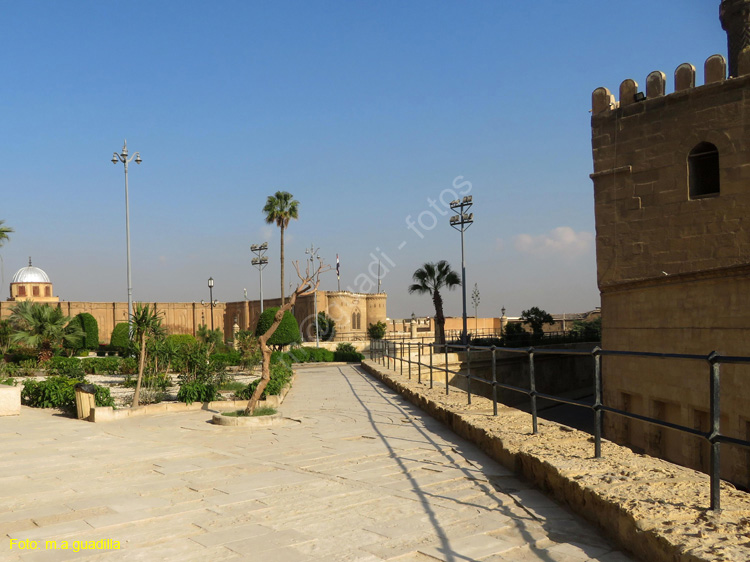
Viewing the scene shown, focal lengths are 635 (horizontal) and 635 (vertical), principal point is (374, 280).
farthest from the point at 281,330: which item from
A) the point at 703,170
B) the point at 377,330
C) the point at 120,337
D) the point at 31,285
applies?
the point at 31,285

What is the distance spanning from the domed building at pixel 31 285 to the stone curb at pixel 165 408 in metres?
59.0

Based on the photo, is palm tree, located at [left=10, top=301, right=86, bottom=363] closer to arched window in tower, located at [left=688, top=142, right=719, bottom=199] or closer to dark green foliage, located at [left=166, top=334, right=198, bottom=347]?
dark green foliage, located at [left=166, top=334, right=198, bottom=347]

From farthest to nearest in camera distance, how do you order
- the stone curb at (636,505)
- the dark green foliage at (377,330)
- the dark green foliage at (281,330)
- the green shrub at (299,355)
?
the dark green foliage at (377,330) < the dark green foliage at (281,330) < the green shrub at (299,355) < the stone curb at (636,505)

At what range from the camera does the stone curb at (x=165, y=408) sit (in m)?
10.4

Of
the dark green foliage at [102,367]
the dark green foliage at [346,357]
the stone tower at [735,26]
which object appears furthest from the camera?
the dark green foliage at [346,357]

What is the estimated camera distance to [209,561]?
350 cm

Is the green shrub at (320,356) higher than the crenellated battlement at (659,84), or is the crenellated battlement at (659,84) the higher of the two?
the crenellated battlement at (659,84)

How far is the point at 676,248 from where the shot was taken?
1432 centimetres

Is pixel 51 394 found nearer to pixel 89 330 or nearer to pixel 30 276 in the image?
pixel 89 330

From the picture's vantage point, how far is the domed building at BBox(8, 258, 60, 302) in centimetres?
6450

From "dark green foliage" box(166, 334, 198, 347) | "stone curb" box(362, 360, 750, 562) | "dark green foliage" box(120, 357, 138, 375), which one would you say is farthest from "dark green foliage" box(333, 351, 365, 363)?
"stone curb" box(362, 360, 750, 562)

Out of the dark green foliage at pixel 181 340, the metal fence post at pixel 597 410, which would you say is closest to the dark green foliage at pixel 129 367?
the dark green foliage at pixel 181 340

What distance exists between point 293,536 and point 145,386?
471 inches

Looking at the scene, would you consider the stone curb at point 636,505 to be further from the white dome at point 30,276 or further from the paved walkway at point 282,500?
the white dome at point 30,276
